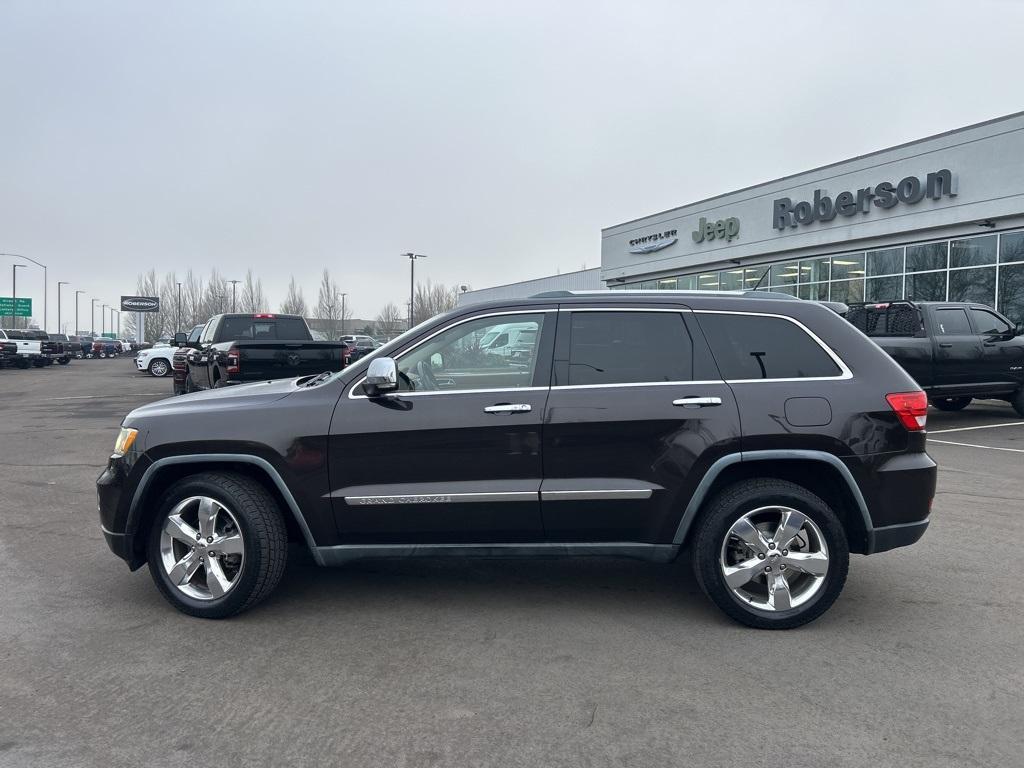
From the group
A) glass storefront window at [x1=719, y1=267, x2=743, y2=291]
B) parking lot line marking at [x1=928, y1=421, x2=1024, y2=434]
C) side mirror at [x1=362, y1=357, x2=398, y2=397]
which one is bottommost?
parking lot line marking at [x1=928, y1=421, x2=1024, y2=434]

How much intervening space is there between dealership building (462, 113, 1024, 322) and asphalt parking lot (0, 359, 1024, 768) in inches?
477

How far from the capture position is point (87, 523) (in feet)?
21.4

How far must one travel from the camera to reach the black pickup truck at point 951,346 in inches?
497

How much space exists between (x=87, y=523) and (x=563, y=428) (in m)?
4.44

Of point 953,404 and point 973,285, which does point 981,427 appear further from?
point 973,285

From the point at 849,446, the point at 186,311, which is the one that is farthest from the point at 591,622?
the point at 186,311

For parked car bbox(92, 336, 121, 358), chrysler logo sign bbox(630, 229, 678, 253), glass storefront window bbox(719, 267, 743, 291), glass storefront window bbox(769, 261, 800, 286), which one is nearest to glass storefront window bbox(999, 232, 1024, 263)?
glass storefront window bbox(769, 261, 800, 286)

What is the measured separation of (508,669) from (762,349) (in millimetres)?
2152

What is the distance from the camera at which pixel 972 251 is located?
22.1 m

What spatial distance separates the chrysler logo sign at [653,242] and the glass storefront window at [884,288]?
10.8 metres

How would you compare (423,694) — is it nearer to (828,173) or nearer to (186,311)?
(828,173)

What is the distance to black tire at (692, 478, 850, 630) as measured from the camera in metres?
4.16

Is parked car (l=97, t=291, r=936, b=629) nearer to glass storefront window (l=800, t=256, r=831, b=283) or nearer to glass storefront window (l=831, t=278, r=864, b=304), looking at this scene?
glass storefront window (l=831, t=278, r=864, b=304)

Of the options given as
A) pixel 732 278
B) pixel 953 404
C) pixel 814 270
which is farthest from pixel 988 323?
pixel 732 278
